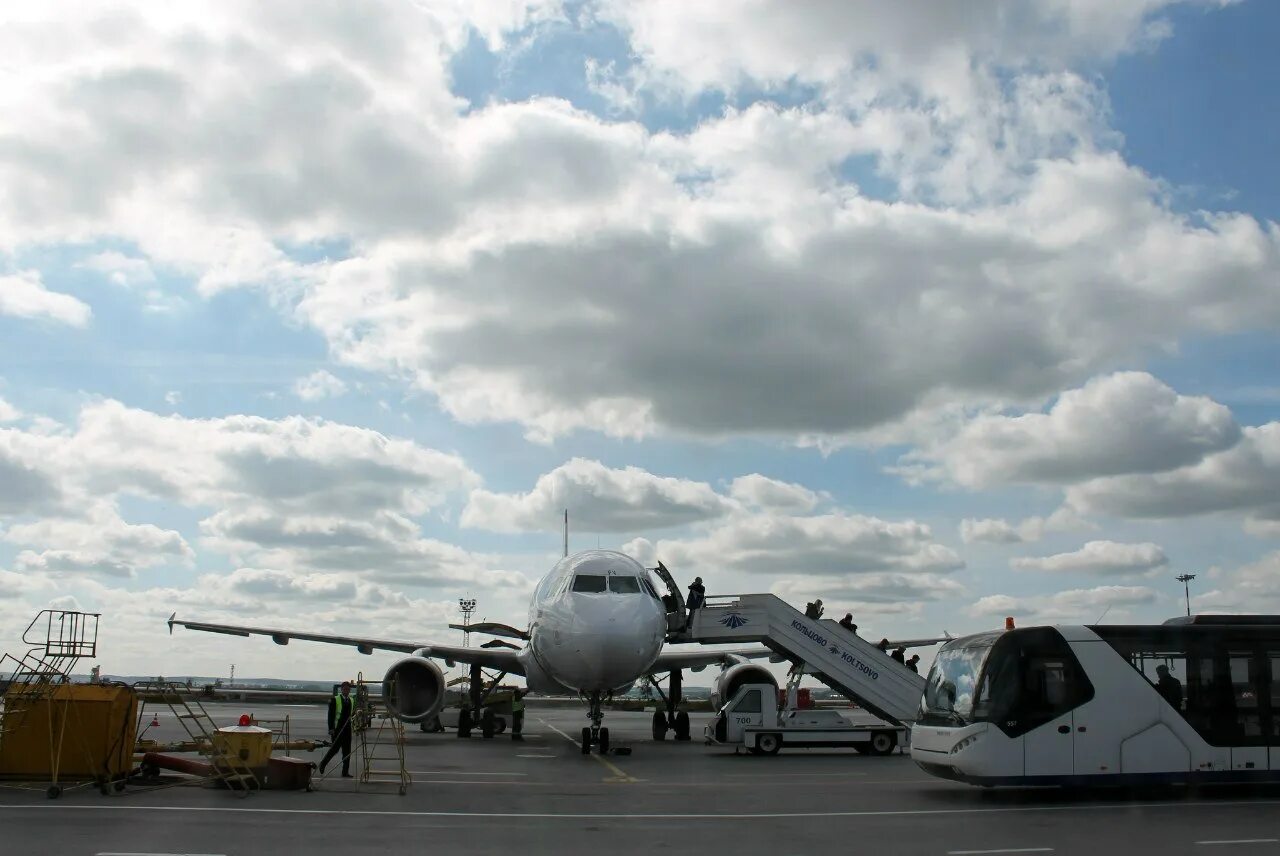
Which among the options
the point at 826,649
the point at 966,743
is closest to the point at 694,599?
the point at 826,649

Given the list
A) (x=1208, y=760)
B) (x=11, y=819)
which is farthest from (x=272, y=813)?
(x=1208, y=760)

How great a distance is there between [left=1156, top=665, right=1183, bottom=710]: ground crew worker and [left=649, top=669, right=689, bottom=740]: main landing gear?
16.7 meters

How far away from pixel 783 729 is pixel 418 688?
1030cm

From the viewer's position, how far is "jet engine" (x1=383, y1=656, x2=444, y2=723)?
29.1m

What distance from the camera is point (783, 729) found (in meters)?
24.5

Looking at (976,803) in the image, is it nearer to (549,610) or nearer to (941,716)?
(941,716)

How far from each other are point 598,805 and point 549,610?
9.65 m

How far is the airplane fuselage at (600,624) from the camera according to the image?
21.9 metres

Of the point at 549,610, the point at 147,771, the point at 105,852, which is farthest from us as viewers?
the point at 549,610

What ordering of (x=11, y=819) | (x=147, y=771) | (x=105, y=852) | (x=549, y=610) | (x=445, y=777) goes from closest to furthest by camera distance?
(x=105, y=852) → (x=11, y=819) → (x=147, y=771) → (x=445, y=777) → (x=549, y=610)

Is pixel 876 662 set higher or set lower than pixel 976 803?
higher

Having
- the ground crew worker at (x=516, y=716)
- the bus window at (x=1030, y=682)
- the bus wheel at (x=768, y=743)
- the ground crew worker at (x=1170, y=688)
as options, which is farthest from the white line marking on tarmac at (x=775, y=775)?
the ground crew worker at (x=516, y=716)

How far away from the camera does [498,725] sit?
1342 inches

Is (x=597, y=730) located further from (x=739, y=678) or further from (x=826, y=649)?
(x=739, y=678)
